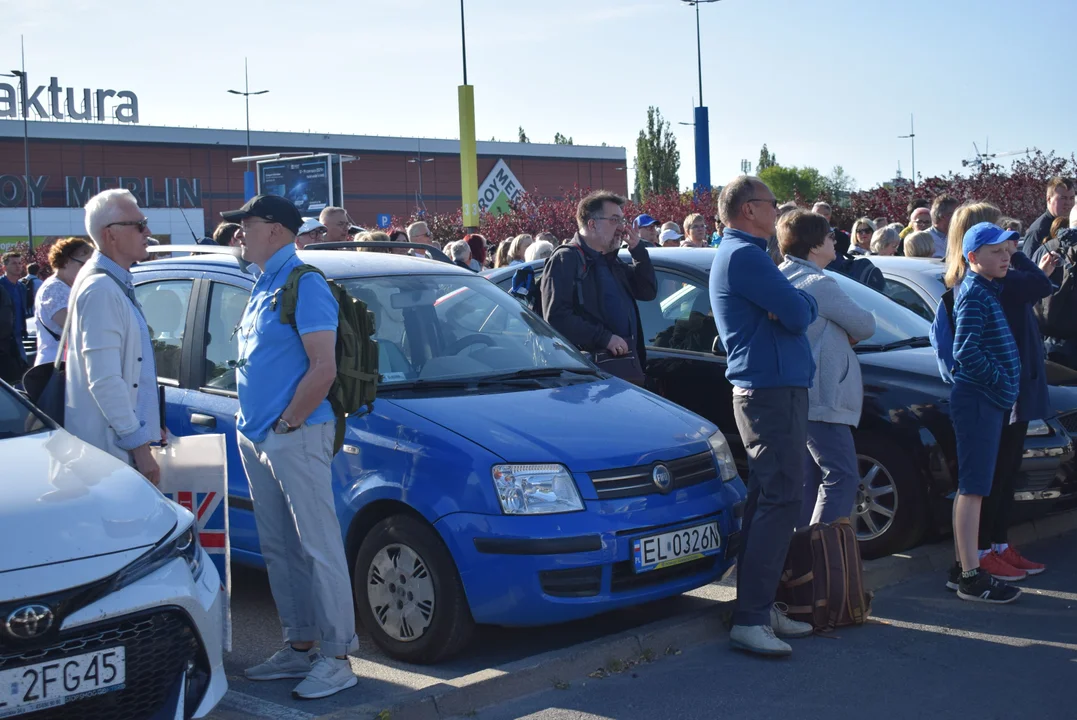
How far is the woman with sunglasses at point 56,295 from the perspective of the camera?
7672 mm

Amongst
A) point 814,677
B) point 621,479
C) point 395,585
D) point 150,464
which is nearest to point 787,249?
point 621,479

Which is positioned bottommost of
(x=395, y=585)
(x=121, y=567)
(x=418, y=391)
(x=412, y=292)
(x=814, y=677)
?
(x=814, y=677)

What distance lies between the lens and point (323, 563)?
464cm

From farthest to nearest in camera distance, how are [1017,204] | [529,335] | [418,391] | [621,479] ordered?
[1017,204], [529,335], [418,391], [621,479]

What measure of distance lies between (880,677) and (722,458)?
3.90ft

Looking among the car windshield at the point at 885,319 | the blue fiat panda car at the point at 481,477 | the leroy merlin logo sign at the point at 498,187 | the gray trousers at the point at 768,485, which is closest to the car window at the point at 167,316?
the blue fiat panda car at the point at 481,477

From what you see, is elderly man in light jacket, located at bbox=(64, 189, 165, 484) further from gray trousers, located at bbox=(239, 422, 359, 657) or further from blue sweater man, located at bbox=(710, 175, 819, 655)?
blue sweater man, located at bbox=(710, 175, 819, 655)

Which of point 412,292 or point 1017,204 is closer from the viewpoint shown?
point 412,292

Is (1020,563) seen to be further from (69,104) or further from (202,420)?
(69,104)

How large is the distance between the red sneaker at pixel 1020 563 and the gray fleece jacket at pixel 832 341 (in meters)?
1.54

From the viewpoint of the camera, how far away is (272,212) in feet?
15.4

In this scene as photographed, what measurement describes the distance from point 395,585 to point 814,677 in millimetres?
1803

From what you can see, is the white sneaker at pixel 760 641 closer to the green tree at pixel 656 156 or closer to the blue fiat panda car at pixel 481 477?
the blue fiat panda car at pixel 481 477

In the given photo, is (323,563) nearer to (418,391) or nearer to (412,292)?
(418,391)
